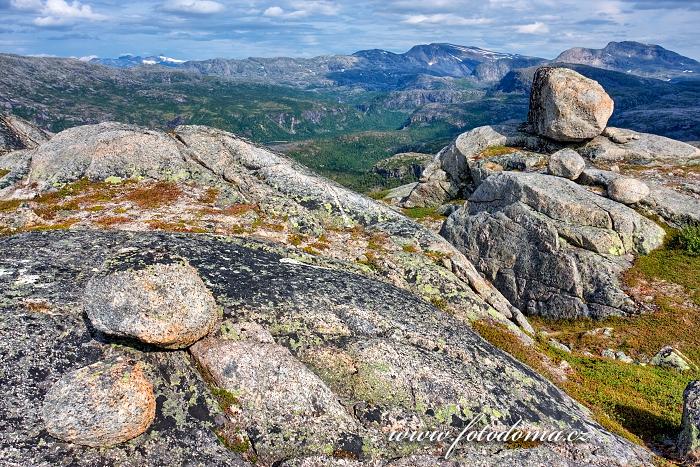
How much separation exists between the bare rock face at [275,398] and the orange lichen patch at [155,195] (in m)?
16.6

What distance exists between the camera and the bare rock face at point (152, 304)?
11.9 meters

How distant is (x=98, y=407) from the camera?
33.4 ft


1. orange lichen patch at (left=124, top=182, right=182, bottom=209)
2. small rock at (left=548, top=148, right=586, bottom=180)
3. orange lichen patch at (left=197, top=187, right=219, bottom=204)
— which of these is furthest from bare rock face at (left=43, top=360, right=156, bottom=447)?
small rock at (left=548, top=148, right=586, bottom=180)

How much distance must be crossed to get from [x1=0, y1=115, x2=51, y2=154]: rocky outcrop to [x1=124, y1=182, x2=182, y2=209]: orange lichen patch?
29.8 meters

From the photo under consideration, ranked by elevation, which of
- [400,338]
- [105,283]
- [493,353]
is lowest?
[493,353]

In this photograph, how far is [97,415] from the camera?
33.2 feet

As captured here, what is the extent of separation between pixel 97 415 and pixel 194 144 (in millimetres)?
25922

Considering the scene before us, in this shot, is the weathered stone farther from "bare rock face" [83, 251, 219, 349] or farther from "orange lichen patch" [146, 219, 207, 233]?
"bare rock face" [83, 251, 219, 349]

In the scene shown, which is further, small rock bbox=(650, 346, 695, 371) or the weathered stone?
the weathered stone

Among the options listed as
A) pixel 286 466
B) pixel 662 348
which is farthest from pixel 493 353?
pixel 662 348

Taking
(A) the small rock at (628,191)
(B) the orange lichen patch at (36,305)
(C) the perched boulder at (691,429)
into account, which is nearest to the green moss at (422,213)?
(A) the small rock at (628,191)

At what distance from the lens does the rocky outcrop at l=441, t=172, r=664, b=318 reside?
118ft

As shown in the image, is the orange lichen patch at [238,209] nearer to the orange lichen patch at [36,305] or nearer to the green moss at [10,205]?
the green moss at [10,205]

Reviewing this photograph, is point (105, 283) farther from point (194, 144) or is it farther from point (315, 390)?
point (194, 144)
